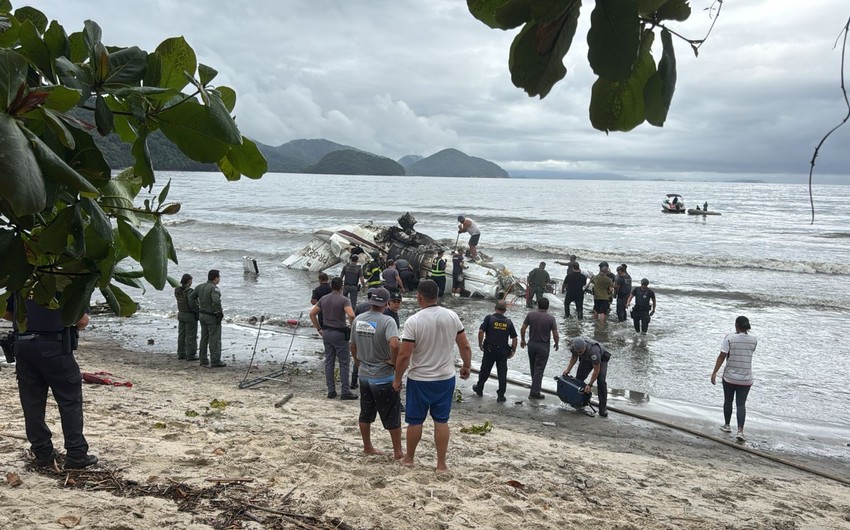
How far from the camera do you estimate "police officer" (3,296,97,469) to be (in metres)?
4.73

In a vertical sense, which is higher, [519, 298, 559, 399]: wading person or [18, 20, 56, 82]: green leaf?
[18, 20, 56, 82]: green leaf

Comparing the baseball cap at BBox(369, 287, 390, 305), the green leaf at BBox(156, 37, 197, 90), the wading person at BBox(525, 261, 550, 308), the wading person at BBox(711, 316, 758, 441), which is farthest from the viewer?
the wading person at BBox(525, 261, 550, 308)

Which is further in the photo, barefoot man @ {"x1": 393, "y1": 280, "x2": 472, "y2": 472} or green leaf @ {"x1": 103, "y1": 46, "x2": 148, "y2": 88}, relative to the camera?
barefoot man @ {"x1": 393, "y1": 280, "x2": 472, "y2": 472}

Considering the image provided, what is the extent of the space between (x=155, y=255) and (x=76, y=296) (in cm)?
47

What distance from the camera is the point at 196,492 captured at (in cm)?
434

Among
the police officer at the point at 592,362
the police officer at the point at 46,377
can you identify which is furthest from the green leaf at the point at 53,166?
the police officer at the point at 592,362

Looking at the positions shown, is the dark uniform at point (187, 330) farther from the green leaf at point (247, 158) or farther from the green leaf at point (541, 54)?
the green leaf at point (541, 54)

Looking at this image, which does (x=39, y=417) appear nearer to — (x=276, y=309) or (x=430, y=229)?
(x=276, y=309)

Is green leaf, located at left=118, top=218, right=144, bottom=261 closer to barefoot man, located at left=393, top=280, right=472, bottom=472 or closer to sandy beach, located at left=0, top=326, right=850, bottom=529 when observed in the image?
sandy beach, located at left=0, top=326, right=850, bottom=529

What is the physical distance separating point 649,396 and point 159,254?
9979 mm

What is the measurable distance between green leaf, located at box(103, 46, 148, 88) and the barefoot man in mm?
3833

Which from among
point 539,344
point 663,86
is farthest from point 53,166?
point 539,344

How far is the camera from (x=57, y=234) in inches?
62.2

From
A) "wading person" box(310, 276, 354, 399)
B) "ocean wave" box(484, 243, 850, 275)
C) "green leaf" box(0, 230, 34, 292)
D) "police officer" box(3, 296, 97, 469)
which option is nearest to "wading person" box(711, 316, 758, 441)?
"wading person" box(310, 276, 354, 399)
